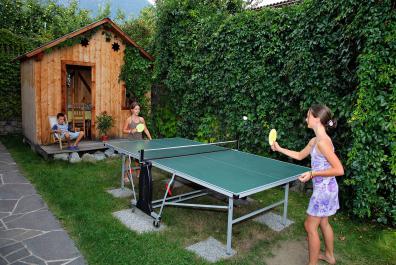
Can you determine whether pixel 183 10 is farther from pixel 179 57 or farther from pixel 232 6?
pixel 232 6

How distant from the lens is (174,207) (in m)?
5.68

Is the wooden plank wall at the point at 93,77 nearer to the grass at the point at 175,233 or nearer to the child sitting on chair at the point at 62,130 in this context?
the child sitting on chair at the point at 62,130

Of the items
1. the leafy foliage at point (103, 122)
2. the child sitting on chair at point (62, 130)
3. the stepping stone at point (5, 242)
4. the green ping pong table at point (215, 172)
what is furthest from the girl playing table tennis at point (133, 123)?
the stepping stone at point (5, 242)

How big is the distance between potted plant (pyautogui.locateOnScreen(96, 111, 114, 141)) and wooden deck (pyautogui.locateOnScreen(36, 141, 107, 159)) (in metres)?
0.32

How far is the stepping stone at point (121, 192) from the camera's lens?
244 inches

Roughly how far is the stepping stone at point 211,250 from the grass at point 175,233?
0.11 metres

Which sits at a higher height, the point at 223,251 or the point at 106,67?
the point at 106,67

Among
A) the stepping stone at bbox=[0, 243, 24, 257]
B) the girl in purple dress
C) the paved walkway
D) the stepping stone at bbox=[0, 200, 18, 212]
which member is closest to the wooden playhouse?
the paved walkway

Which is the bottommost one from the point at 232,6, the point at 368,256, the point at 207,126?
the point at 368,256

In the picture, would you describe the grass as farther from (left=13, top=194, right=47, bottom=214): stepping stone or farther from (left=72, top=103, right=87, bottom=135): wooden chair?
(left=72, top=103, right=87, bottom=135): wooden chair

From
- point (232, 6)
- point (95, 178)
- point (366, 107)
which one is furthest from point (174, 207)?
point (232, 6)

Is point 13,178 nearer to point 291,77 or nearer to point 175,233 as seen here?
point 175,233

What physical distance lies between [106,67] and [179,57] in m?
2.52

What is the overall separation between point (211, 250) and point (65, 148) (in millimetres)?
6294
